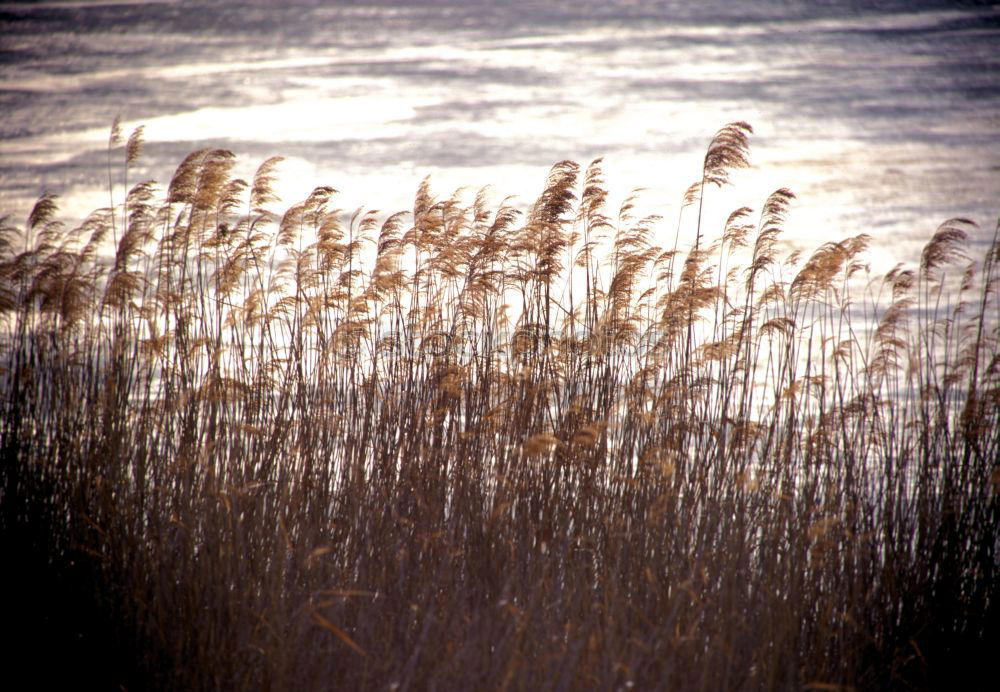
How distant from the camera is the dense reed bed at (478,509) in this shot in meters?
3.74

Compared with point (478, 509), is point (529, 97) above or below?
above

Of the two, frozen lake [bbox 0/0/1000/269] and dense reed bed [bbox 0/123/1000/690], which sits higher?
frozen lake [bbox 0/0/1000/269]

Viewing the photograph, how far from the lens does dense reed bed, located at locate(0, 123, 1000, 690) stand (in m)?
3.74

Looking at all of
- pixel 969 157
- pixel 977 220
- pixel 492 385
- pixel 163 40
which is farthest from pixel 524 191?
pixel 163 40

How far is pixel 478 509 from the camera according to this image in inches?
163

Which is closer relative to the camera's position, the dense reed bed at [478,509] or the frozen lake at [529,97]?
the dense reed bed at [478,509]

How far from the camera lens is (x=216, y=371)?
4535 mm

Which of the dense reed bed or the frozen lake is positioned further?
the frozen lake

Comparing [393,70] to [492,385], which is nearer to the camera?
[492,385]

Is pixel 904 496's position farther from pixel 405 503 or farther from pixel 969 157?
pixel 969 157

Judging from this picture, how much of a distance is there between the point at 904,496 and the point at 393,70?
68.6 ft

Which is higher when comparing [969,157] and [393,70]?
[393,70]

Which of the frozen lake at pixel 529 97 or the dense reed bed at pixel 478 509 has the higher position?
the frozen lake at pixel 529 97

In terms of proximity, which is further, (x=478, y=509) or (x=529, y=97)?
(x=529, y=97)
